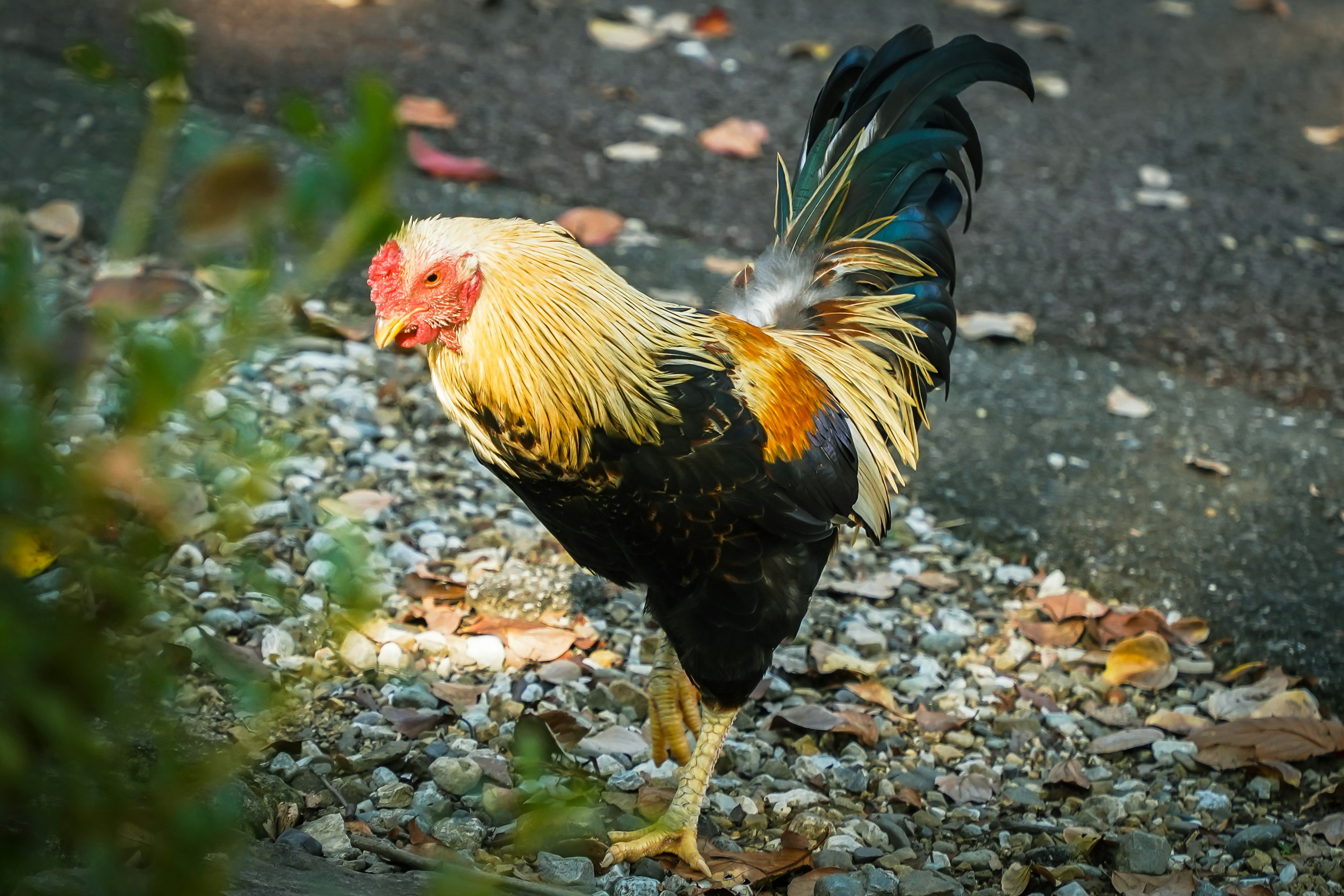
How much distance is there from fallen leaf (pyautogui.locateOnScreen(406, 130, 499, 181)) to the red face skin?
312 centimetres

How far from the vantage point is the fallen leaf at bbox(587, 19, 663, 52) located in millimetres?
6953

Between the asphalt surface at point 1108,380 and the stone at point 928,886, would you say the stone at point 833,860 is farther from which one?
the asphalt surface at point 1108,380

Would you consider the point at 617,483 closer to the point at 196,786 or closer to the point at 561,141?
the point at 196,786

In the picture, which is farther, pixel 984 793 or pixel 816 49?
pixel 816 49

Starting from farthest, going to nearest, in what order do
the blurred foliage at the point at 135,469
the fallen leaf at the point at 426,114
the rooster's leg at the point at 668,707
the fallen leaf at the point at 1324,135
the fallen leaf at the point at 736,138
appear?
the fallen leaf at the point at 1324,135
the fallen leaf at the point at 736,138
the fallen leaf at the point at 426,114
the rooster's leg at the point at 668,707
the blurred foliage at the point at 135,469

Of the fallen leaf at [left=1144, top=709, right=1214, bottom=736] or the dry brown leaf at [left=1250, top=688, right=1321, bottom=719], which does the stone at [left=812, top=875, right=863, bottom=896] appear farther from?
the dry brown leaf at [left=1250, top=688, right=1321, bottom=719]

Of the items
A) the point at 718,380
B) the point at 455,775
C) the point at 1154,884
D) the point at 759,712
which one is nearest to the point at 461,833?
the point at 455,775

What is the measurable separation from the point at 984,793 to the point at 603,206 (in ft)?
10.9

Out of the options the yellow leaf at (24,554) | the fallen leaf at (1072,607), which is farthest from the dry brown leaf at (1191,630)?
the yellow leaf at (24,554)

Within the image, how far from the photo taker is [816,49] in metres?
7.08

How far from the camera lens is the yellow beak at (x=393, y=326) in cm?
243

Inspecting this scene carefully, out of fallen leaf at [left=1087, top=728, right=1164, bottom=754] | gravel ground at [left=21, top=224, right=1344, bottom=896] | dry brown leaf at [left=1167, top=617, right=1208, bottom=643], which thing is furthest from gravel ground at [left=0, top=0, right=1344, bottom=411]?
fallen leaf at [left=1087, top=728, right=1164, bottom=754]

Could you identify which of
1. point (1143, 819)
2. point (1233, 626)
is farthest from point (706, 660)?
point (1233, 626)

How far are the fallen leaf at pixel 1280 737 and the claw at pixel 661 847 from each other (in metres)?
1.43
